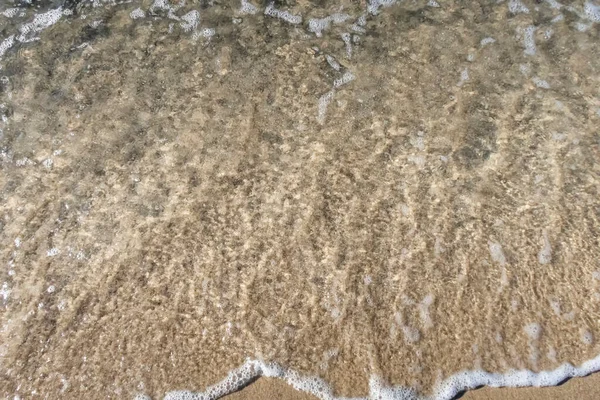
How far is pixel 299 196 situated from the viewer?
8.44ft

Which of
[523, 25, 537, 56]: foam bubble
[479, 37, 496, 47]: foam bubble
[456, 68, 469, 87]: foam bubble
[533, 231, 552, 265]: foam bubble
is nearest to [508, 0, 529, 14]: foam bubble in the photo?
[523, 25, 537, 56]: foam bubble

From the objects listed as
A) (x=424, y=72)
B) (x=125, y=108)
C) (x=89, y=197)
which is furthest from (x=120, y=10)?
(x=424, y=72)

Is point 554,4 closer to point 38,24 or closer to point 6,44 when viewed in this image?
point 38,24

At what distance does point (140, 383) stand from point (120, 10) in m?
2.38

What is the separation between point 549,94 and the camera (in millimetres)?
2922

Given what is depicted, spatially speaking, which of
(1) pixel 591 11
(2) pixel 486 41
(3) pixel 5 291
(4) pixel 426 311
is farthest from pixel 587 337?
(3) pixel 5 291

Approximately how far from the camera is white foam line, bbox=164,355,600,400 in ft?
6.84

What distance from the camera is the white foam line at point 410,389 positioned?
209 cm

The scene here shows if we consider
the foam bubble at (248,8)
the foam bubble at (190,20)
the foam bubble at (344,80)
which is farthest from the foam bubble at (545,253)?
the foam bubble at (190,20)

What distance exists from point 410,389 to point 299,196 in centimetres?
95

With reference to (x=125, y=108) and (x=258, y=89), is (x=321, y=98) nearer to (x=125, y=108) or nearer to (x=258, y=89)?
(x=258, y=89)

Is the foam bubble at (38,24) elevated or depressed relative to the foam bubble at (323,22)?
elevated

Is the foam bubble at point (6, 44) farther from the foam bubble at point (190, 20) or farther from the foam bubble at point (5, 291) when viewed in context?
the foam bubble at point (5, 291)

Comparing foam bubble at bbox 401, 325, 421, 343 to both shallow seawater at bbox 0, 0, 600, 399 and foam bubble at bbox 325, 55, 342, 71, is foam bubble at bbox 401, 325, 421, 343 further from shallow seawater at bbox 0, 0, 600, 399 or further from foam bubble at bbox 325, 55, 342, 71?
foam bubble at bbox 325, 55, 342, 71
